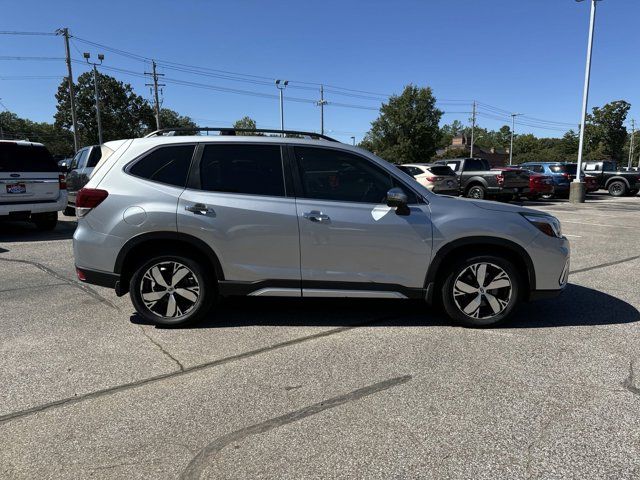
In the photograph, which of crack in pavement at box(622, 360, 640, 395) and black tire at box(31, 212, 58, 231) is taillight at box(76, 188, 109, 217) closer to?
crack in pavement at box(622, 360, 640, 395)

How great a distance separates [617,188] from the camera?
24.9m

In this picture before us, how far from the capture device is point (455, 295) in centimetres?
437

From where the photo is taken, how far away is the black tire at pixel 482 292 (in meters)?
4.33

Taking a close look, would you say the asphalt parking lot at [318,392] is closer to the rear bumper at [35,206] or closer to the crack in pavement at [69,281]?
the crack in pavement at [69,281]

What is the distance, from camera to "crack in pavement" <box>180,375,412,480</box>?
2461 mm

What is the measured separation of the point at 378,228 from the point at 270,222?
3.17 ft

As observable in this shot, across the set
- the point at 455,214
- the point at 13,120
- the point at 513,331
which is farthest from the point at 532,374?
the point at 13,120

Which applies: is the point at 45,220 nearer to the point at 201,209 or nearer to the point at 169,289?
the point at 169,289

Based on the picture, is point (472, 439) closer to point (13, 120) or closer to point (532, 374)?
point (532, 374)

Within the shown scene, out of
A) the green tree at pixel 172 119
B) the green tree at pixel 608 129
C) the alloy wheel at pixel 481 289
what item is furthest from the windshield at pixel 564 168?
the green tree at pixel 172 119

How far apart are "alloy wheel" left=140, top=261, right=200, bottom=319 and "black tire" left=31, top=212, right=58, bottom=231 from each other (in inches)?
296

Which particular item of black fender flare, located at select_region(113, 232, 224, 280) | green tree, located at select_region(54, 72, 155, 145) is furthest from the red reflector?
green tree, located at select_region(54, 72, 155, 145)

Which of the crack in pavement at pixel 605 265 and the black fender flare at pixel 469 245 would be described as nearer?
the black fender flare at pixel 469 245

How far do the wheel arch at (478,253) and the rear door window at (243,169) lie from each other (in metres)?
1.54
